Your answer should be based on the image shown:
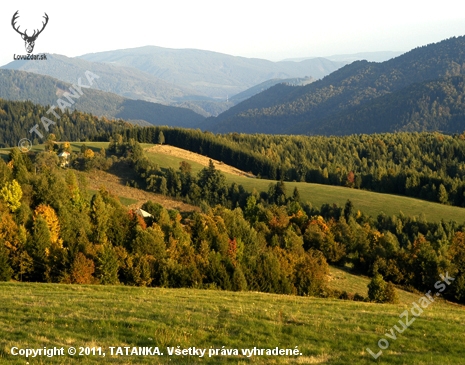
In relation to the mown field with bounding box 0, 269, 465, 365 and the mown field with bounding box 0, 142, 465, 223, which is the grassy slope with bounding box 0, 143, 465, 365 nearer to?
the mown field with bounding box 0, 269, 465, 365

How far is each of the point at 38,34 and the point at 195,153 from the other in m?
139

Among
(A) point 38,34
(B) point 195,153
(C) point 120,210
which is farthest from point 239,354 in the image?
(B) point 195,153

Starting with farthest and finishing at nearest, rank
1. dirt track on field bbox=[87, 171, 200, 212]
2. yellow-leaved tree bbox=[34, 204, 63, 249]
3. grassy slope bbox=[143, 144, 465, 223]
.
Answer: dirt track on field bbox=[87, 171, 200, 212] → grassy slope bbox=[143, 144, 465, 223] → yellow-leaved tree bbox=[34, 204, 63, 249]

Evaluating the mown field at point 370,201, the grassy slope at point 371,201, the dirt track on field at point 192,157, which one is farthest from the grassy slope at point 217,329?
the dirt track on field at point 192,157

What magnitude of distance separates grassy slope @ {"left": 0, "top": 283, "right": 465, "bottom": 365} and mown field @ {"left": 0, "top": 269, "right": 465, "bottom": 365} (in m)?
0.04

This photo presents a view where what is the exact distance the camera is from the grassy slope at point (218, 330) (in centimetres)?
1836

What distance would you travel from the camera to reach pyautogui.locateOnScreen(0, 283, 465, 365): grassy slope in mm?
18359

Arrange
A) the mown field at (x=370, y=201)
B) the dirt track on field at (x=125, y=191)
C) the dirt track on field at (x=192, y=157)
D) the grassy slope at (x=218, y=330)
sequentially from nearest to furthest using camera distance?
the grassy slope at (x=218, y=330) < the mown field at (x=370, y=201) < the dirt track on field at (x=125, y=191) < the dirt track on field at (x=192, y=157)

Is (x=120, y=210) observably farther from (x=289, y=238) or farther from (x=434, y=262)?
(x=434, y=262)

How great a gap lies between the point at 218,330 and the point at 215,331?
0.59ft

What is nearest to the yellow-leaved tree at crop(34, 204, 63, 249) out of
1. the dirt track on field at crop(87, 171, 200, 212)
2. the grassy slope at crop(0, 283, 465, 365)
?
the grassy slope at crop(0, 283, 465, 365)

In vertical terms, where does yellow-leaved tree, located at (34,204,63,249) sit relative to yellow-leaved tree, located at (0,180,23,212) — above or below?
below

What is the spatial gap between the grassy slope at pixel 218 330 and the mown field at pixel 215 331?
0.04 meters

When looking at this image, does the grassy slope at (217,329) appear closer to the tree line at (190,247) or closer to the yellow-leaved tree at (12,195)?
the tree line at (190,247)
